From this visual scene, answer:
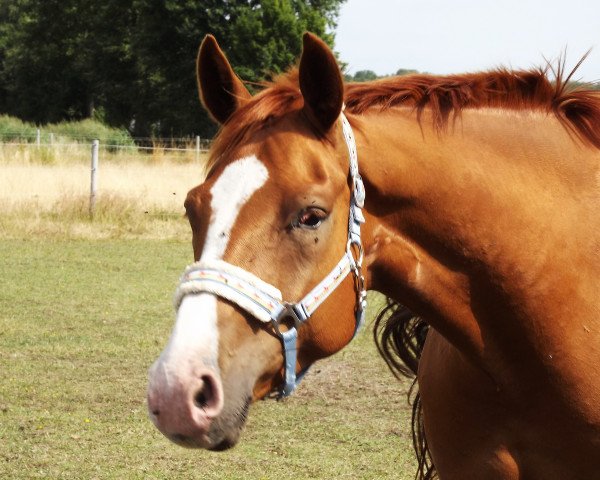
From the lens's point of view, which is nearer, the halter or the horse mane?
the halter

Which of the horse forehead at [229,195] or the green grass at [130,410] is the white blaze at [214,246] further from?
the green grass at [130,410]

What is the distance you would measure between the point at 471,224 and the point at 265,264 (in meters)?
0.59

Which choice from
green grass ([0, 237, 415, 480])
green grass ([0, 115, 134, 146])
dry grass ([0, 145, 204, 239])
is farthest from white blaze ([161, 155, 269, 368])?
green grass ([0, 115, 134, 146])

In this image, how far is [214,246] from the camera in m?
1.88

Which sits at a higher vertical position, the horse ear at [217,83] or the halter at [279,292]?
the horse ear at [217,83]

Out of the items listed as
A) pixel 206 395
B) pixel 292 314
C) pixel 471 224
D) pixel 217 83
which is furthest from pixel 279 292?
pixel 217 83

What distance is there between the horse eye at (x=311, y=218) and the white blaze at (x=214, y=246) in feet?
0.39

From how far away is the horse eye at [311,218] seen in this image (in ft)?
6.31

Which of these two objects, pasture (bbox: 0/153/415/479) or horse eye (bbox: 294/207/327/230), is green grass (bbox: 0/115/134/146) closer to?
pasture (bbox: 0/153/415/479)

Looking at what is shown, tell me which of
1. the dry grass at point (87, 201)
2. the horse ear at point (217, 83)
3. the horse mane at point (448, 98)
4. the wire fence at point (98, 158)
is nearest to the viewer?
the horse mane at point (448, 98)

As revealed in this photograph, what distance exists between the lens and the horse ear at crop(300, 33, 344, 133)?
1960 millimetres

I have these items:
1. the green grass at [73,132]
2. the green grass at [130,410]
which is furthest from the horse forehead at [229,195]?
the green grass at [73,132]

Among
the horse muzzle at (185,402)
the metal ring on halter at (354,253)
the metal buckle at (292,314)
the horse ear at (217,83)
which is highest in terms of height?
the horse ear at (217,83)

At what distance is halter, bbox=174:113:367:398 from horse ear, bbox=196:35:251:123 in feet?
1.14
